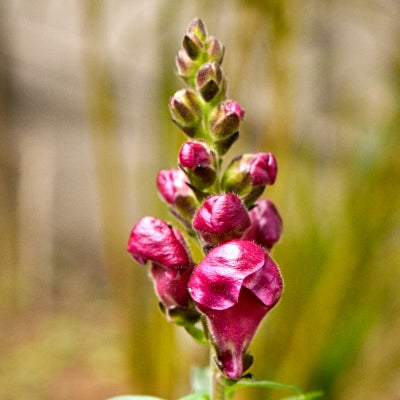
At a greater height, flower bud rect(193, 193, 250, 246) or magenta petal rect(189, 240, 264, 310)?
flower bud rect(193, 193, 250, 246)

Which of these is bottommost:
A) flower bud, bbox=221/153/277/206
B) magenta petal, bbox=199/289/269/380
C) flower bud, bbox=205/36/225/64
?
magenta petal, bbox=199/289/269/380

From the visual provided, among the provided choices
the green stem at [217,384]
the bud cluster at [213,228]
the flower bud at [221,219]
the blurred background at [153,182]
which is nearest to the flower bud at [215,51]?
the bud cluster at [213,228]

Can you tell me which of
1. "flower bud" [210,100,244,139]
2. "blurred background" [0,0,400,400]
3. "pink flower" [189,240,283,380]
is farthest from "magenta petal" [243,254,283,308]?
"blurred background" [0,0,400,400]

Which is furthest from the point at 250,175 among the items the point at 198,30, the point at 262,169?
the point at 198,30

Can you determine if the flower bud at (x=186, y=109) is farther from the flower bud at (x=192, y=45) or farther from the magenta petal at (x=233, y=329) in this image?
the magenta petal at (x=233, y=329)

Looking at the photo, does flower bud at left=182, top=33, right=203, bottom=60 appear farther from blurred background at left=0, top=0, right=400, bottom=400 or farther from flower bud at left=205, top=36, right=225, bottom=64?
blurred background at left=0, top=0, right=400, bottom=400
